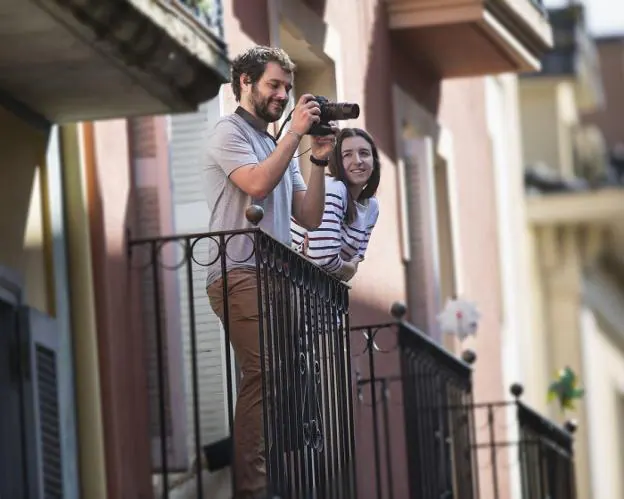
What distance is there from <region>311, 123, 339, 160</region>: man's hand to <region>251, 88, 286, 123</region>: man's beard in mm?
176

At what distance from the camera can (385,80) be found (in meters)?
15.4

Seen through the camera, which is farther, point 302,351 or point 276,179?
point 302,351

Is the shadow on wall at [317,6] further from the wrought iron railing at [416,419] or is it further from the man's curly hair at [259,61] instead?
the man's curly hair at [259,61]

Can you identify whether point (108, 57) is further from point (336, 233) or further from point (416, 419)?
point (416, 419)

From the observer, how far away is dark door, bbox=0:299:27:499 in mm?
10445

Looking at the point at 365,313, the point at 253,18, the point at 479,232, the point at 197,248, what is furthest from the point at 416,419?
the point at 479,232

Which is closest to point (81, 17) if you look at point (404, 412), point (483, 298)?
point (404, 412)

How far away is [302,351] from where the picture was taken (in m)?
9.80

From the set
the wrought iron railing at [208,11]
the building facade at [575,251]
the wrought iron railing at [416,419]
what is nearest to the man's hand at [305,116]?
the wrought iron railing at [208,11]

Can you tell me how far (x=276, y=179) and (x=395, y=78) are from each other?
768 centimetres

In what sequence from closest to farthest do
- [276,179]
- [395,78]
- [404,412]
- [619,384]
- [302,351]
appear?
[276,179], [302,351], [404,412], [395,78], [619,384]

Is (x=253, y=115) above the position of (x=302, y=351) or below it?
above

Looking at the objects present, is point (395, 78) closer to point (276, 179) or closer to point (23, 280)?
point (23, 280)

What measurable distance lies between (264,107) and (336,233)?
32.4 inches
